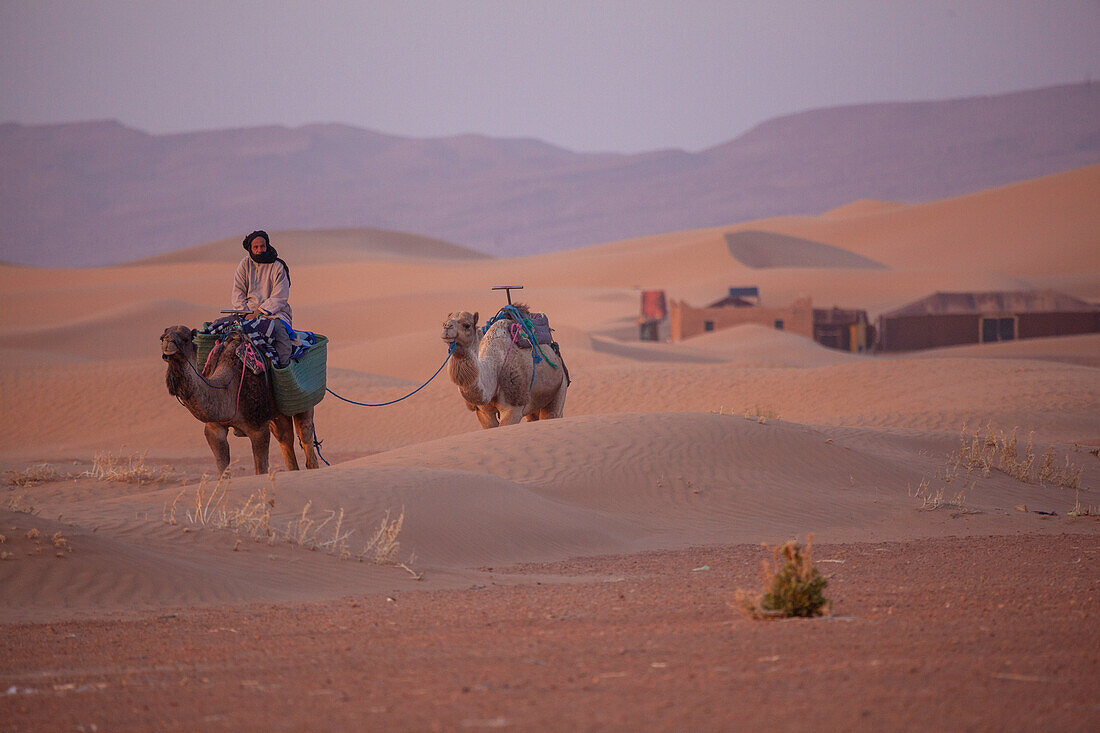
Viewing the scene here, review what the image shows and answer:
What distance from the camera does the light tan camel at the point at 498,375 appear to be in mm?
13367

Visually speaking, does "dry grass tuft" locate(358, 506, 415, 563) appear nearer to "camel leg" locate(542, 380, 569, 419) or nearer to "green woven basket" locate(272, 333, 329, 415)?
"green woven basket" locate(272, 333, 329, 415)

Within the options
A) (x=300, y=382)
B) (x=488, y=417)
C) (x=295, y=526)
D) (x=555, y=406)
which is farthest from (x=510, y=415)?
(x=295, y=526)

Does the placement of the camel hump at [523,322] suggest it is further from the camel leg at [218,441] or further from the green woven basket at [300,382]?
the camel leg at [218,441]

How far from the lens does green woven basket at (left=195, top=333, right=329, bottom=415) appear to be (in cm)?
1247

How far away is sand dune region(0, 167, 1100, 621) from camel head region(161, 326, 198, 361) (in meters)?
1.33

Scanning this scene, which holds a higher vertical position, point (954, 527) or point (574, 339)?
point (574, 339)

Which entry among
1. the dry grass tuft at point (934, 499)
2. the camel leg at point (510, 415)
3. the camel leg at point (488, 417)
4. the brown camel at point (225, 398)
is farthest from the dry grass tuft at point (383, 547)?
the dry grass tuft at point (934, 499)

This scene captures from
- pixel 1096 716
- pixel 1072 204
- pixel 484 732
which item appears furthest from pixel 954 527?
pixel 1072 204

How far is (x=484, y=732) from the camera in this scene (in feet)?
15.5

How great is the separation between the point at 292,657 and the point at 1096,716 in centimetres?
383

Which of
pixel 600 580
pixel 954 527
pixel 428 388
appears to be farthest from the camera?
pixel 428 388

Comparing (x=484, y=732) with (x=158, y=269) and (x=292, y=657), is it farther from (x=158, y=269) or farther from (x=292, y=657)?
(x=158, y=269)

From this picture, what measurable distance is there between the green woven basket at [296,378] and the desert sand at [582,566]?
4.18 ft

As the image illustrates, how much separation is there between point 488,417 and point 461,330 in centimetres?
257
